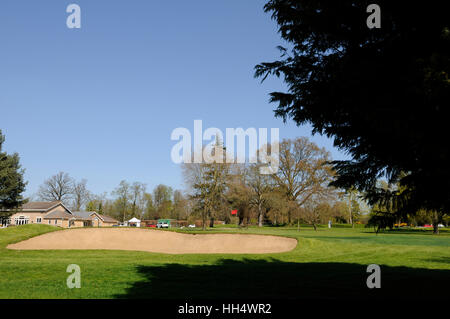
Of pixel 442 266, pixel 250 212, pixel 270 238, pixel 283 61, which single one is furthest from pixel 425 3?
pixel 250 212

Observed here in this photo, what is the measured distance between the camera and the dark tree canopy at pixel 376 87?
4.85 meters

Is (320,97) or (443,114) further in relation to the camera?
(320,97)

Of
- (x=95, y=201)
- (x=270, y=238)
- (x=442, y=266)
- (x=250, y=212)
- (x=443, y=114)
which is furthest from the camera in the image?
(x=95, y=201)

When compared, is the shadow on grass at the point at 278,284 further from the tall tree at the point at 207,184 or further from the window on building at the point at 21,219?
the window on building at the point at 21,219

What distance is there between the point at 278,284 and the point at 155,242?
20.7m

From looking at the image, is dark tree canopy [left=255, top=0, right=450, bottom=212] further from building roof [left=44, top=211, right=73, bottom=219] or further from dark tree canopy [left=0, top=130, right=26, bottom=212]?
building roof [left=44, top=211, right=73, bottom=219]

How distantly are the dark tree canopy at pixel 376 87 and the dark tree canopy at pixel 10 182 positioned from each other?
47.1m

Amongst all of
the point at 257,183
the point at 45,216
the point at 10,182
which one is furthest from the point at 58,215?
the point at 257,183

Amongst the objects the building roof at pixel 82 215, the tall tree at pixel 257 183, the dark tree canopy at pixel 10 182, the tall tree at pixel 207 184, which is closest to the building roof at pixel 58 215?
the building roof at pixel 82 215

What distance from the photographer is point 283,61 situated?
7590 mm

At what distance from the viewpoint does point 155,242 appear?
28.8 metres

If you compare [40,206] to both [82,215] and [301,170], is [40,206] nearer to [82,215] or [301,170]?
[82,215]

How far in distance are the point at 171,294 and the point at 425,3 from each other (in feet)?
27.0
